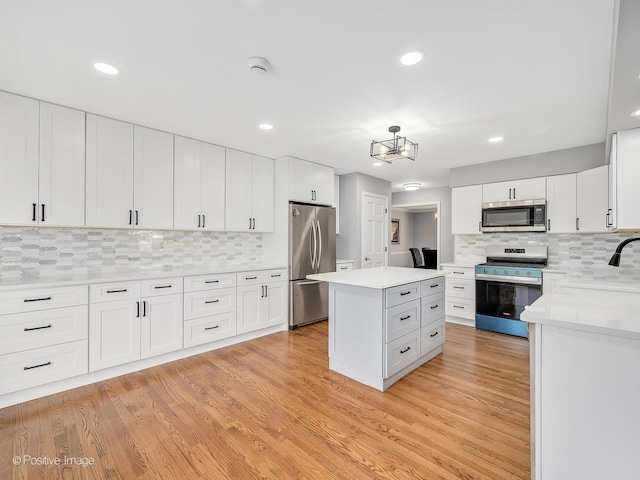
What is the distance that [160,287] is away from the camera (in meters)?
3.00

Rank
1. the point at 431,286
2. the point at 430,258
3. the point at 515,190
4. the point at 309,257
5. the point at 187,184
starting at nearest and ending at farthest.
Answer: the point at 431,286 → the point at 187,184 → the point at 515,190 → the point at 309,257 → the point at 430,258

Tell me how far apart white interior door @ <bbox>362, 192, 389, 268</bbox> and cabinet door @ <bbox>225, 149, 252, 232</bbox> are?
211 centimetres

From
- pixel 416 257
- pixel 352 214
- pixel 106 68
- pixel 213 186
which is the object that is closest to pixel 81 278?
pixel 213 186

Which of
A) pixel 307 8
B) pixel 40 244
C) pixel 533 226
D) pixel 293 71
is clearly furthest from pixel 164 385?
pixel 533 226

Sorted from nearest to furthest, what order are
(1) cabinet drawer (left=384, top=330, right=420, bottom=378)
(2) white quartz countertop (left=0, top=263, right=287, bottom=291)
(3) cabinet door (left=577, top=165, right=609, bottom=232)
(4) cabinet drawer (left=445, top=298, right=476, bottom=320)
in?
(2) white quartz countertop (left=0, top=263, right=287, bottom=291), (1) cabinet drawer (left=384, top=330, right=420, bottom=378), (3) cabinet door (left=577, top=165, right=609, bottom=232), (4) cabinet drawer (left=445, top=298, right=476, bottom=320)

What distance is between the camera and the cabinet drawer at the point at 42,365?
7.32 ft

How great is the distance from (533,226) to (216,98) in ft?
14.0

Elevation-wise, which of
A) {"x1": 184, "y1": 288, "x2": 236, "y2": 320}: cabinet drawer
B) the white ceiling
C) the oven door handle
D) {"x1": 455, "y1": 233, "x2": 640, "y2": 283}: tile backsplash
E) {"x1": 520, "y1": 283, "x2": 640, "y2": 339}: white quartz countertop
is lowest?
{"x1": 184, "y1": 288, "x2": 236, "y2": 320}: cabinet drawer

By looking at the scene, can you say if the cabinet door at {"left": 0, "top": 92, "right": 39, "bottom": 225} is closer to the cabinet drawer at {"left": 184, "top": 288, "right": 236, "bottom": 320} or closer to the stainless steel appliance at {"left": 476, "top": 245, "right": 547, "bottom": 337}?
the cabinet drawer at {"left": 184, "top": 288, "right": 236, "bottom": 320}

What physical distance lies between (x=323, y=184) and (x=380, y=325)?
283 centimetres

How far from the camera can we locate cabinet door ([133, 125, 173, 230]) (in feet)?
10.2

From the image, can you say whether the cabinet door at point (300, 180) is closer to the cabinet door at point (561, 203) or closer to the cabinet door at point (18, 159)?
the cabinet door at point (18, 159)

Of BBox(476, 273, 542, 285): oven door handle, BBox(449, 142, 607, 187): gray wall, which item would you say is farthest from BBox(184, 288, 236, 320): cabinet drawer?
BBox(449, 142, 607, 187): gray wall

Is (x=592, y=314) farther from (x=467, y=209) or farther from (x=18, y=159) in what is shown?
(x=18, y=159)
